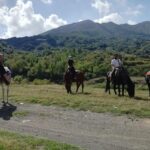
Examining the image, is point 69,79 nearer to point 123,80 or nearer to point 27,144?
point 123,80

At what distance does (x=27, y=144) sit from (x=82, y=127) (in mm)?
3026

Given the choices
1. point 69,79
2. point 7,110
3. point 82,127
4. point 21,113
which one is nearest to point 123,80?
point 69,79

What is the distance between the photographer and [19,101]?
21375 mm

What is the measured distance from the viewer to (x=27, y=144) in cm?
1202

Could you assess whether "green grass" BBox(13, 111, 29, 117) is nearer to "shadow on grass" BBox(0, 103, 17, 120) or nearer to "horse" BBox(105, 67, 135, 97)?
"shadow on grass" BBox(0, 103, 17, 120)

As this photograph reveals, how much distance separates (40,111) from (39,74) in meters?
101

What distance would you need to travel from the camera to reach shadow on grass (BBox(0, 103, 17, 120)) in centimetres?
1715

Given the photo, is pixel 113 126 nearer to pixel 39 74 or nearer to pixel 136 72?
pixel 136 72

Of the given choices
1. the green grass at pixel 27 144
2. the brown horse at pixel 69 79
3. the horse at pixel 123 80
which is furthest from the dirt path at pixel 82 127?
the brown horse at pixel 69 79

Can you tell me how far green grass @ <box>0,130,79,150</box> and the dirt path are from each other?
65cm

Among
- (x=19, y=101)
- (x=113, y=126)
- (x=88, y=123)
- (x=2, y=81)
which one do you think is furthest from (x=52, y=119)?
(x=2, y=81)

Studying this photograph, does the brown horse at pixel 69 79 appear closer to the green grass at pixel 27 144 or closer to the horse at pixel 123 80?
the horse at pixel 123 80

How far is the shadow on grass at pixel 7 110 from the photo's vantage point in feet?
56.3

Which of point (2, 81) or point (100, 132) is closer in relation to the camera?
point (100, 132)
